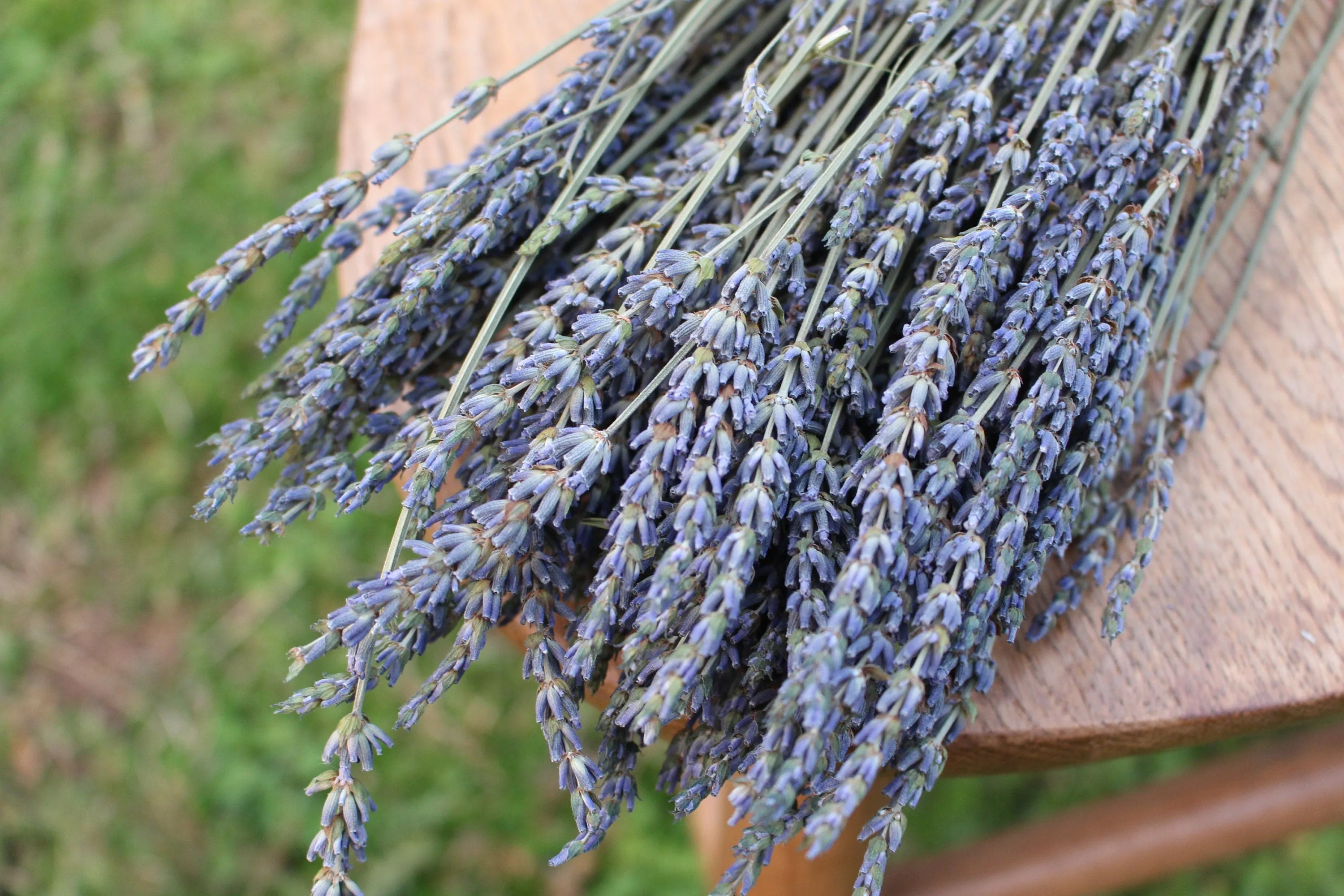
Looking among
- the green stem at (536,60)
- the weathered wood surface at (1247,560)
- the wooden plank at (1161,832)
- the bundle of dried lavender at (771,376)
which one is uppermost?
the green stem at (536,60)

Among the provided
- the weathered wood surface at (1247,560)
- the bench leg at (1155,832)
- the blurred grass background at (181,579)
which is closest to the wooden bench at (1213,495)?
the weathered wood surface at (1247,560)

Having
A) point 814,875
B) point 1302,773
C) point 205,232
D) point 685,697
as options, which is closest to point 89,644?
point 205,232

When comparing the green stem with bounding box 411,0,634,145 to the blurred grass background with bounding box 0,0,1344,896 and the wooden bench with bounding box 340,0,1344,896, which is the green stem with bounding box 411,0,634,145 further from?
the blurred grass background with bounding box 0,0,1344,896

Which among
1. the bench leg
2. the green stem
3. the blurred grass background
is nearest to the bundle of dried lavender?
the green stem

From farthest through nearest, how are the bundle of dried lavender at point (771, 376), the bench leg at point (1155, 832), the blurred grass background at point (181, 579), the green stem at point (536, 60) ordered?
the blurred grass background at point (181, 579) → the bench leg at point (1155, 832) → the green stem at point (536, 60) → the bundle of dried lavender at point (771, 376)

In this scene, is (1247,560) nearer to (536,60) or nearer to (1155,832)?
(1155,832)

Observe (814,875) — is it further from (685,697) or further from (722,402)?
(722,402)

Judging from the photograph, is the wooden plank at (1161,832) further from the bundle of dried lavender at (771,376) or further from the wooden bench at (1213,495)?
the bundle of dried lavender at (771,376)
